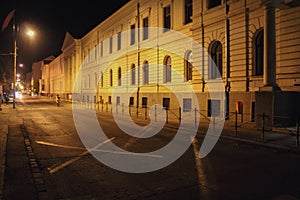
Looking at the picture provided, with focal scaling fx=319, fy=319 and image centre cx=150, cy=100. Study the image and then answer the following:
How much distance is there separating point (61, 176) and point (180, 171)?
8.95 ft

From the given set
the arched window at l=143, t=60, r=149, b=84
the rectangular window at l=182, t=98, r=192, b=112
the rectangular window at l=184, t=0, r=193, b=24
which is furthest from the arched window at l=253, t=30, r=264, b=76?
the arched window at l=143, t=60, r=149, b=84

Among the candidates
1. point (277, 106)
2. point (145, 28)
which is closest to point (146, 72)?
point (145, 28)

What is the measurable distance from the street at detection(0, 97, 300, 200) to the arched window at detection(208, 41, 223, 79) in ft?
34.0

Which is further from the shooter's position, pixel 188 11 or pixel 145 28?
pixel 145 28

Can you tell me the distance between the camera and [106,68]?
41.5m

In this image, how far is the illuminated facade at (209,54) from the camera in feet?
49.9

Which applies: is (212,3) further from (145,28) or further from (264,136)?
(264,136)

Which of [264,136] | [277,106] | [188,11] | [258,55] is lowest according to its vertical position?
[264,136]

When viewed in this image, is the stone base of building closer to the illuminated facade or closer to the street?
the illuminated facade

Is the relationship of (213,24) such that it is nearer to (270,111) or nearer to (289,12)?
(289,12)

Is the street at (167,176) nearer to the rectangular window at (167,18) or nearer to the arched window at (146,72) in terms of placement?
the rectangular window at (167,18)

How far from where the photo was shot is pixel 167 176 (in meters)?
7.08

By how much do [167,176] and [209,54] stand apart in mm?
15093

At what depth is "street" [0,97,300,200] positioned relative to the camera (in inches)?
232
